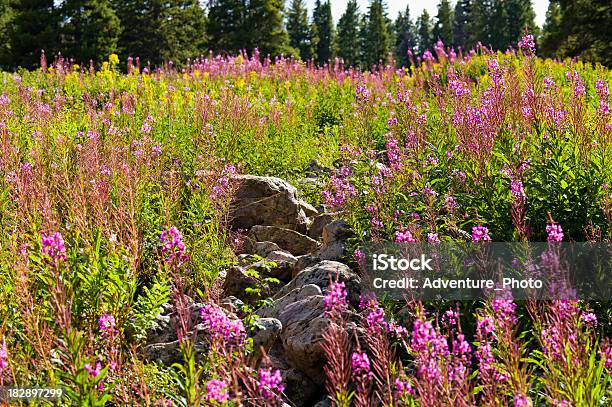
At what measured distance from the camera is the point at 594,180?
4051 millimetres

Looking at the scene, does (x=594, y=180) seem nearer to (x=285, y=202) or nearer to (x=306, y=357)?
(x=306, y=357)

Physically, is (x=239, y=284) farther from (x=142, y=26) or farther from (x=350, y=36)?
(x=350, y=36)

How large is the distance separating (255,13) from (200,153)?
3528 cm

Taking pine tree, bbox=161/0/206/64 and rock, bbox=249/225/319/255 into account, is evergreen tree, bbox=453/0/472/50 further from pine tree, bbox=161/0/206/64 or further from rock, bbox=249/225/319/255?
rock, bbox=249/225/319/255

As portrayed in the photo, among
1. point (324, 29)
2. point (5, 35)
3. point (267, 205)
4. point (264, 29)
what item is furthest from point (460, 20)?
point (267, 205)

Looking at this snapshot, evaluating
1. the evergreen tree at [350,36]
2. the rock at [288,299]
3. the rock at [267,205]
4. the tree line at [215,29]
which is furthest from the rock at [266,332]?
the evergreen tree at [350,36]

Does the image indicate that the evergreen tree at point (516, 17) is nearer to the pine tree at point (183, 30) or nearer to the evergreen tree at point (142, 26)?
the pine tree at point (183, 30)

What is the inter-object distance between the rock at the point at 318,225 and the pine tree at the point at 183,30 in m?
30.8

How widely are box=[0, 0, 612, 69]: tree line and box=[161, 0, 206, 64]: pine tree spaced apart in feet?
0.22

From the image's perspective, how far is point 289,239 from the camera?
5.94 meters

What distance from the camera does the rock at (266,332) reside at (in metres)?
3.77

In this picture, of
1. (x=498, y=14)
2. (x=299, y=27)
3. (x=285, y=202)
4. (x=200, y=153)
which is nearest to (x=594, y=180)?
(x=285, y=202)

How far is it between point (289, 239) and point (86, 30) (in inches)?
1075

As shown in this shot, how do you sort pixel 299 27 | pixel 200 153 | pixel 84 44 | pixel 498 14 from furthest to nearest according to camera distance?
pixel 299 27
pixel 498 14
pixel 84 44
pixel 200 153
